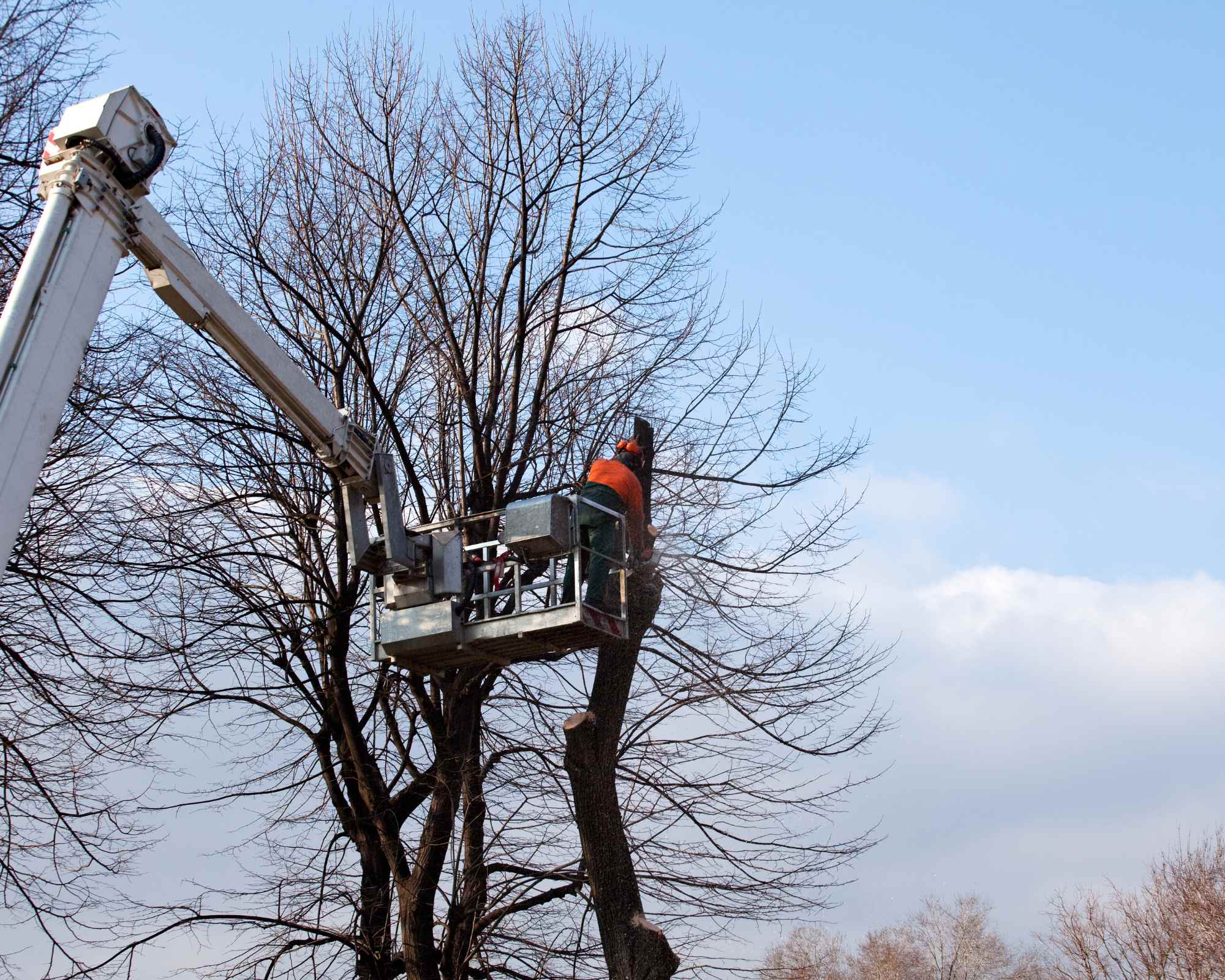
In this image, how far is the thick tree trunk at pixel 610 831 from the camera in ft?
30.2

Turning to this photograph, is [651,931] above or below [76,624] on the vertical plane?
below

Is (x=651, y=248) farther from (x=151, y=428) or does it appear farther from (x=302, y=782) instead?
(x=302, y=782)

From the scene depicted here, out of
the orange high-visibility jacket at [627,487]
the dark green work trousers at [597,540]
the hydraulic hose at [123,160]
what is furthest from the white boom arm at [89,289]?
the orange high-visibility jacket at [627,487]

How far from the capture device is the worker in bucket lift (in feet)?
32.7

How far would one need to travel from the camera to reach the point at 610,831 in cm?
946

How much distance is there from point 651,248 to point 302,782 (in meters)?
6.81

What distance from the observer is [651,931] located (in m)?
9.24

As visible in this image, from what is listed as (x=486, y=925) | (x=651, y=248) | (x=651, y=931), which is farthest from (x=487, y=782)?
(x=651, y=248)

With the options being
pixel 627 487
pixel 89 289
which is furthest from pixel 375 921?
pixel 89 289

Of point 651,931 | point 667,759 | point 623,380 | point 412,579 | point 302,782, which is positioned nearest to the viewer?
point 651,931

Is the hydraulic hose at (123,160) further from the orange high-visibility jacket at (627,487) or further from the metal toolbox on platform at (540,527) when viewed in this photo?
the orange high-visibility jacket at (627,487)

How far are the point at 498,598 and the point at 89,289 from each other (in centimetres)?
414

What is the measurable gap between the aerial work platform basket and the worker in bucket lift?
0.12ft

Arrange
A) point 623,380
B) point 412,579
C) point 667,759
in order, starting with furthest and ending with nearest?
point 623,380 → point 667,759 → point 412,579
